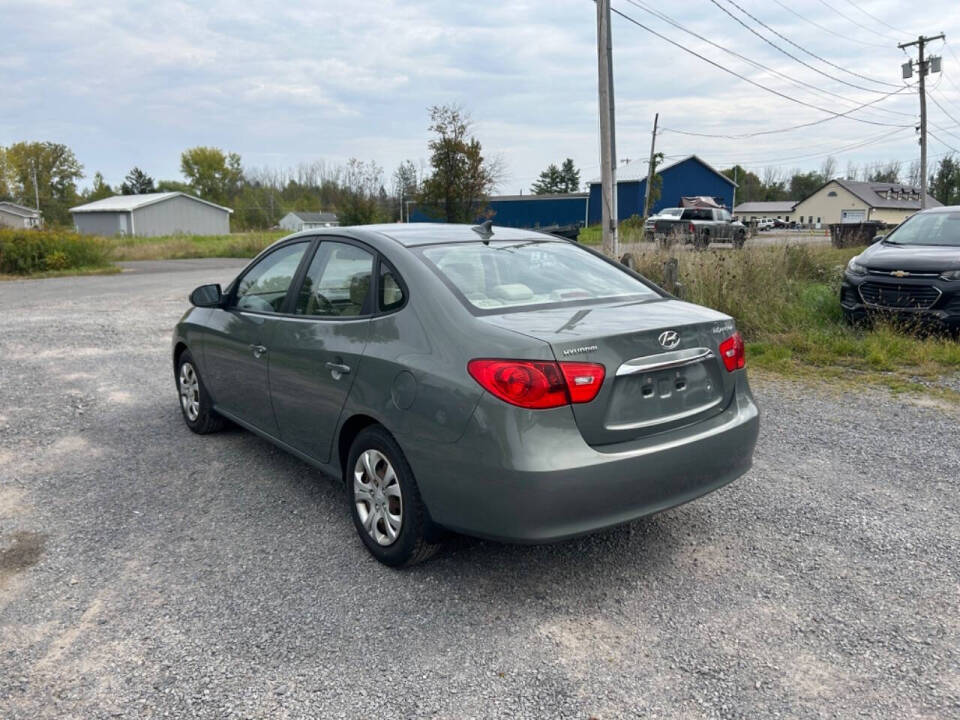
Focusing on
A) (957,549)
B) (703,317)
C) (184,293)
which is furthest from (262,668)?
(184,293)

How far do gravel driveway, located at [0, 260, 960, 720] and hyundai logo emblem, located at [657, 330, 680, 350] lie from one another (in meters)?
1.07

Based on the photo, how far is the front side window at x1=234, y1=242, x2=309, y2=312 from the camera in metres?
4.45

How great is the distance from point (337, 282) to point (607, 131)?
32.2ft

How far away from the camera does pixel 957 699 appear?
2490 millimetres

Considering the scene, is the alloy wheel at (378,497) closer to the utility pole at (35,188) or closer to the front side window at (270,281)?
the front side window at (270,281)

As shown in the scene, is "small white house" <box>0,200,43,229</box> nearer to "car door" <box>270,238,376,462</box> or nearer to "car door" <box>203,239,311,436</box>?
"car door" <box>203,239,311,436</box>

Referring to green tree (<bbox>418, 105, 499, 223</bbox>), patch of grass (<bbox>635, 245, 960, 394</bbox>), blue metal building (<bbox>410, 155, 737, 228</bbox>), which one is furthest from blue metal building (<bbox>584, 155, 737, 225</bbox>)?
patch of grass (<bbox>635, 245, 960, 394</bbox>)

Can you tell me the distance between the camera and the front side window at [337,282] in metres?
3.79

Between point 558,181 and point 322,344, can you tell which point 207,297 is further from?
point 558,181


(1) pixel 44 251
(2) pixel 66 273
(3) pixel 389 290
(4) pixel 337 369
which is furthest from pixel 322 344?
(1) pixel 44 251

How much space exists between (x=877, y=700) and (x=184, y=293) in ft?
53.8

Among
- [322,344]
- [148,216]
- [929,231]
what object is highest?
[148,216]

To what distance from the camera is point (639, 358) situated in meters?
3.09

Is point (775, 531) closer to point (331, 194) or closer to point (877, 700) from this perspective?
point (877, 700)
